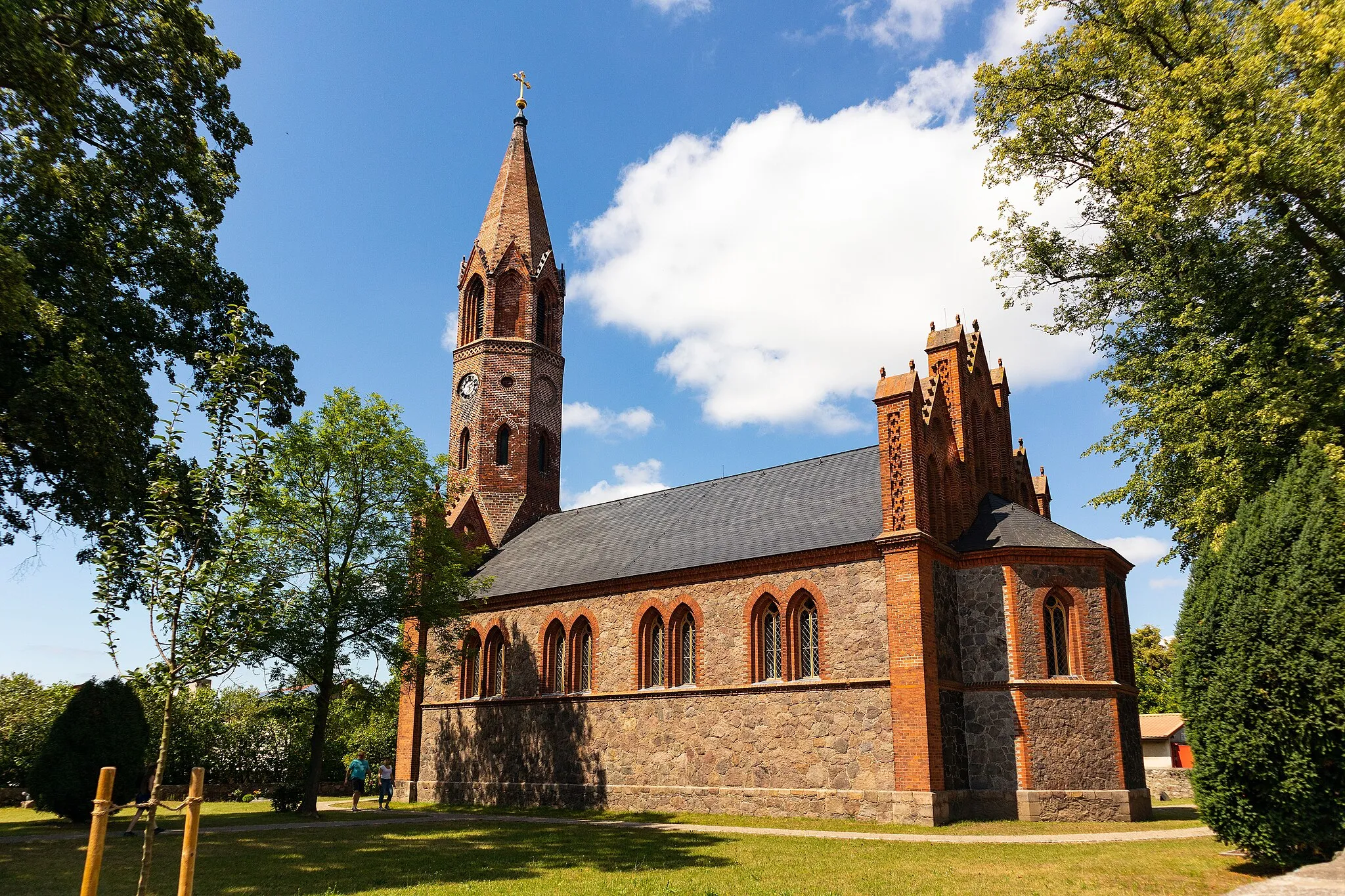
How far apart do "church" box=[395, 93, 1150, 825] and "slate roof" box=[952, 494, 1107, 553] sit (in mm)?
89

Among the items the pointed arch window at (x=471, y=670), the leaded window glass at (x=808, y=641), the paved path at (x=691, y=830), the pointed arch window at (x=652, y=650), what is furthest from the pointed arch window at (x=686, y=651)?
the pointed arch window at (x=471, y=670)

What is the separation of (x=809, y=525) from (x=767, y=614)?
2.84 m

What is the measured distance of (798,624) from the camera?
24.0m

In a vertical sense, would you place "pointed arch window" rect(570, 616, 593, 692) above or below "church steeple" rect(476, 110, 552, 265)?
below

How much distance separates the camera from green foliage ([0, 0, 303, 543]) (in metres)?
13.9

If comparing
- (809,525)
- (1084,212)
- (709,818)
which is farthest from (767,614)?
(1084,212)

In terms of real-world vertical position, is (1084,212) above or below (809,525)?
above

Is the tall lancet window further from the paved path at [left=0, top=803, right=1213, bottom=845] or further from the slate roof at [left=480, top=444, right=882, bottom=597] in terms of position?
the paved path at [left=0, top=803, right=1213, bottom=845]

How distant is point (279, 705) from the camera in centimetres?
2584

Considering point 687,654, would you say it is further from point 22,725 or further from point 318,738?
point 22,725

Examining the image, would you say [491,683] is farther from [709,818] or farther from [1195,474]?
[1195,474]

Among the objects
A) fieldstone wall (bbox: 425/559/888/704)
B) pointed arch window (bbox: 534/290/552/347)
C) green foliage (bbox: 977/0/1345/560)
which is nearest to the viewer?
green foliage (bbox: 977/0/1345/560)

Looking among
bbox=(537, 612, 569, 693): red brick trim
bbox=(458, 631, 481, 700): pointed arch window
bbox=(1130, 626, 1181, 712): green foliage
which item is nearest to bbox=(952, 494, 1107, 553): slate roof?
bbox=(537, 612, 569, 693): red brick trim

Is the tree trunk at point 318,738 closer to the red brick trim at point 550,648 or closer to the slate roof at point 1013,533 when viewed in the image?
the red brick trim at point 550,648
